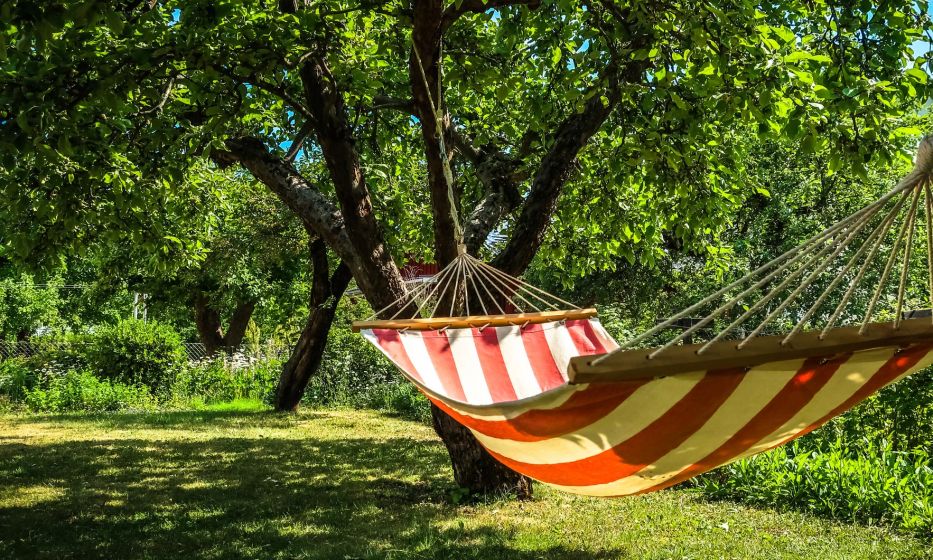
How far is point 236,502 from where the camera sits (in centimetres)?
486

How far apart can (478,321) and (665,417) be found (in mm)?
1856

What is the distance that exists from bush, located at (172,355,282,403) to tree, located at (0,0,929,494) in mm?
5905

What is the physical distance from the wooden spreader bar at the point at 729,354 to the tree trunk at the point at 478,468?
10.2 ft

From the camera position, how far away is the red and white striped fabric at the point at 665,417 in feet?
6.09

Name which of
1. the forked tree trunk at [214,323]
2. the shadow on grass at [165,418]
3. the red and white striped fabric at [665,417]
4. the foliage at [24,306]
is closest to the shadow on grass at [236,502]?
the shadow on grass at [165,418]

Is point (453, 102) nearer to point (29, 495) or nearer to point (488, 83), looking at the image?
point (488, 83)

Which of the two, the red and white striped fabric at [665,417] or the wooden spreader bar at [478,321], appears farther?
the wooden spreader bar at [478,321]

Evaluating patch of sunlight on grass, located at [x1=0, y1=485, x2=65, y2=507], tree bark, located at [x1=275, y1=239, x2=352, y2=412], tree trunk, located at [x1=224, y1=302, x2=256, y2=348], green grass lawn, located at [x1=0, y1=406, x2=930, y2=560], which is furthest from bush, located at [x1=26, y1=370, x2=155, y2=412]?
tree trunk, located at [x1=224, y1=302, x2=256, y2=348]

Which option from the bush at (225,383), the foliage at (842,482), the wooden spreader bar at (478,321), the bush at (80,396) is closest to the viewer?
the wooden spreader bar at (478,321)

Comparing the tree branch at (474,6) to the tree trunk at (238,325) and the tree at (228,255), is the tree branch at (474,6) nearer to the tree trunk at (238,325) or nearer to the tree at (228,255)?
the tree at (228,255)

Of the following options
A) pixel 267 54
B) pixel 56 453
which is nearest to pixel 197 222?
pixel 56 453

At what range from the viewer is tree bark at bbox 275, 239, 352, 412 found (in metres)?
8.99

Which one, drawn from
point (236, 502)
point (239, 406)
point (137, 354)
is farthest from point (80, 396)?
point (236, 502)

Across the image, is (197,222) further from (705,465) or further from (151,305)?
(151,305)
